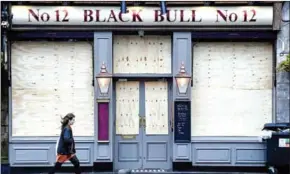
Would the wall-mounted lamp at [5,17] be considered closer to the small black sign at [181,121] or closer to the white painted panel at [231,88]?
the small black sign at [181,121]

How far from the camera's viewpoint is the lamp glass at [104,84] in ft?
42.3

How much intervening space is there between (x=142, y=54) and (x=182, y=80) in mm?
1268

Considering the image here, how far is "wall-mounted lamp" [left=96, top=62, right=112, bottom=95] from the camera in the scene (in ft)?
42.3

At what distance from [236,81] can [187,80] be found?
1361 millimetres

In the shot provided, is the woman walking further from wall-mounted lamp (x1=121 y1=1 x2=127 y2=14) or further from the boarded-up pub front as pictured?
wall-mounted lamp (x1=121 y1=1 x2=127 y2=14)

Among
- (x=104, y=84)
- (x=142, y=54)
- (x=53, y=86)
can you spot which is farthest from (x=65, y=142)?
(x=142, y=54)

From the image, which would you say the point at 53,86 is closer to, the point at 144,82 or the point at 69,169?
the point at 69,169

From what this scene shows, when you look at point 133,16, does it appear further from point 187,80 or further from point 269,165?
point 269,165

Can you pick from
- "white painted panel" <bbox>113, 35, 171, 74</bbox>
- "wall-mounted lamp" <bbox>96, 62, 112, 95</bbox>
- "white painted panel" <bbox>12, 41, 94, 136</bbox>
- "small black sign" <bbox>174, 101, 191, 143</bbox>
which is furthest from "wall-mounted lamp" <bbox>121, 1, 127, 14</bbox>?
"small black sign" <bbox>174, 101, 191, 143</bbox>

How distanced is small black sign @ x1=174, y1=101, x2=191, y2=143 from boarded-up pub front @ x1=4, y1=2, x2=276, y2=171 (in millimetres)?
25

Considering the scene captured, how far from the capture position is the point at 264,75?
13.4m

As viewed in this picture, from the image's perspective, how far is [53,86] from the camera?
13.3 m

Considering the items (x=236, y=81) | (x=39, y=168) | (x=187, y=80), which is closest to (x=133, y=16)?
(x=187, y=80)

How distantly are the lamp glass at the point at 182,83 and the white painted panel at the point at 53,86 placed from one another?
7.31ft
